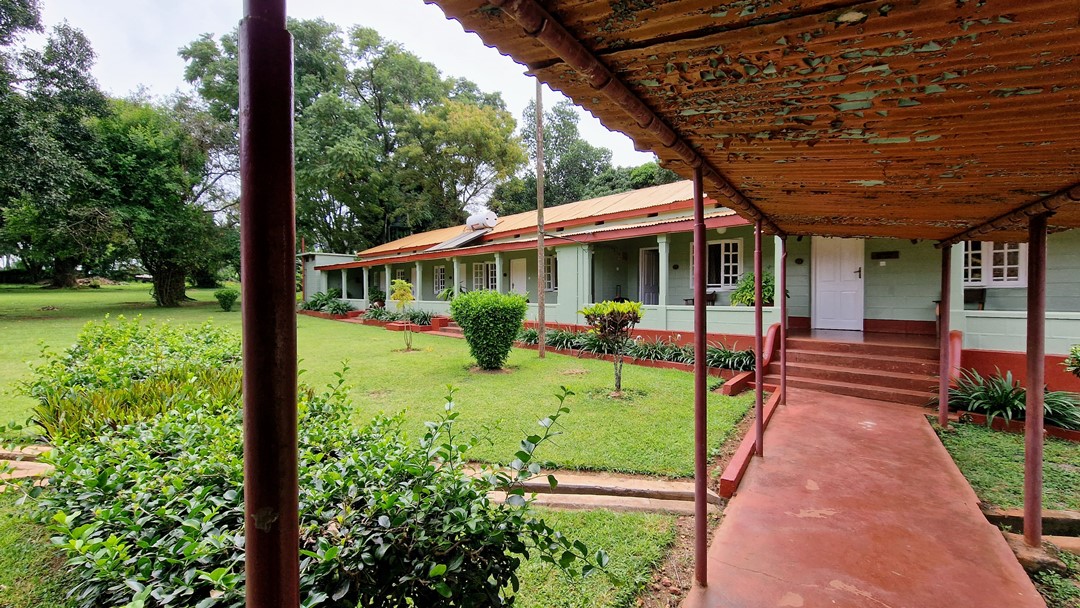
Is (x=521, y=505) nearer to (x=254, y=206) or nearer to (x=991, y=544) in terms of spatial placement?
(x=254, y=206)

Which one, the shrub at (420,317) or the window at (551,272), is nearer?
the window at (551,272)

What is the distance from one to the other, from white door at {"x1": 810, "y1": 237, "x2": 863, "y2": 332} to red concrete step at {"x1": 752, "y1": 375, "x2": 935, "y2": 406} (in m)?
2.95

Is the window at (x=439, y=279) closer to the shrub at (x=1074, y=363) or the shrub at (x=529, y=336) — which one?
the shrub at (x=529, y=336)

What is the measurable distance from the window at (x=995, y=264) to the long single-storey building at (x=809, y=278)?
A: 2 centimetres

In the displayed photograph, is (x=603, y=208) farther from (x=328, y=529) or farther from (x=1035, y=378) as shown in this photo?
(x=328, y=529)

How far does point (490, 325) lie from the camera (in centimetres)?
880

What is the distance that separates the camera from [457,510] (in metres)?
1.56

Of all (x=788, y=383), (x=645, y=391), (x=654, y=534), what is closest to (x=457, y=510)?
(x=654, y=534)

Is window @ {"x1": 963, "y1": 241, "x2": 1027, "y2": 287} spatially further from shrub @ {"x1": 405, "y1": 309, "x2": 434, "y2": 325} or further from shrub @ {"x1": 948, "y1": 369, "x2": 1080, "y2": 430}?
shrub @ {"x1": 405, "y1": 309, "x2": 434, "y2": 325}

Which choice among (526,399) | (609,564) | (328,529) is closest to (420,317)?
(526,399)

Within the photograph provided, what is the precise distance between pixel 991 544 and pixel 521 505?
353 cm

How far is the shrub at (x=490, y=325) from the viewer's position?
28.8ft

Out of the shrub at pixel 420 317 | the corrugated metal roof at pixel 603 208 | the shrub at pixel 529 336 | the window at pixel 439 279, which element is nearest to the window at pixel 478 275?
the corrugated metal roof at pixel 603 208

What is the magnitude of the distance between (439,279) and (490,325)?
12.3m
